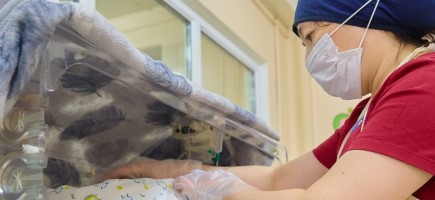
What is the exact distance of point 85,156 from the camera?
1.06m

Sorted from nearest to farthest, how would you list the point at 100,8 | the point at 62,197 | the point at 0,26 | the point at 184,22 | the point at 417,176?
the point at 0,26, the point at 417,176, the point at 62,197, the point at 100,8, the point at 184,22

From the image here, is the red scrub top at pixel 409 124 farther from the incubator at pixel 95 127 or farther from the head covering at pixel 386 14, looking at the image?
the incubator at pixel 95 127

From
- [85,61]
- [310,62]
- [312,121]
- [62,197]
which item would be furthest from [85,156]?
[312,121]

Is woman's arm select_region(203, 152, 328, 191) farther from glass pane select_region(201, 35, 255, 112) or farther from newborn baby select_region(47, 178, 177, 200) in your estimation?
glass pane select_region(201, 35, 255, 112)

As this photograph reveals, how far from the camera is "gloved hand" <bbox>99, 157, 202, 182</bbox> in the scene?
104cm

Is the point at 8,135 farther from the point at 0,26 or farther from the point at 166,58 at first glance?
the point at 166,58

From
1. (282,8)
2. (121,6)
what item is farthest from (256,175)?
(282,8)

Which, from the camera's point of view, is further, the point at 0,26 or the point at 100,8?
the point at 100,8

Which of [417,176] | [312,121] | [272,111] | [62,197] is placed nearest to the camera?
[417,176]

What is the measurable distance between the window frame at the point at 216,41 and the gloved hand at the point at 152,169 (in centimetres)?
49

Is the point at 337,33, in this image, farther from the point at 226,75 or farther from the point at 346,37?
the point at 226,75

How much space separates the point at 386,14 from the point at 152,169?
1.94 feet

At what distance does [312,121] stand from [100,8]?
5.76ft

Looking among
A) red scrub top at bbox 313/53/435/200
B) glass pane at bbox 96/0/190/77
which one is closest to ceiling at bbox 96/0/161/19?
glass pane at bbox 96/0/190/77
